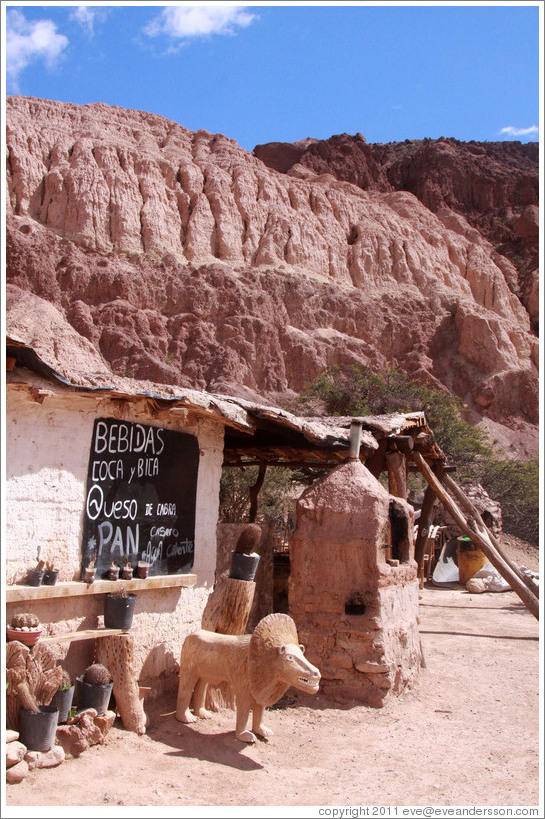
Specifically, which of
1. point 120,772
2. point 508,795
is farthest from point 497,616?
point 120,772

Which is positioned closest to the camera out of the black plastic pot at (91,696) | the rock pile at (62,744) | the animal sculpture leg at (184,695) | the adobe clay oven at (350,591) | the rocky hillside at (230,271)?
the rock pile at (62,744)

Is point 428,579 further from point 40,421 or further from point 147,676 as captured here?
point 40,421

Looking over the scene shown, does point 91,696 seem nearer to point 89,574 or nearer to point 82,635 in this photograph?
point 82,635

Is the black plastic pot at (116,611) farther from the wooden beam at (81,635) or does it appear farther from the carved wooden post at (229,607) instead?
the carved wooden post at (229,607)

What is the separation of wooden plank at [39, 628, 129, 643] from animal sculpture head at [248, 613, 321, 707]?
111 centimetres

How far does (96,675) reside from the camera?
16.1 ft

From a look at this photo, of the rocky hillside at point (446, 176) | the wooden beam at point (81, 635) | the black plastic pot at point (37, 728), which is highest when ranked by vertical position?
the rocky hillside at point (446, 176)

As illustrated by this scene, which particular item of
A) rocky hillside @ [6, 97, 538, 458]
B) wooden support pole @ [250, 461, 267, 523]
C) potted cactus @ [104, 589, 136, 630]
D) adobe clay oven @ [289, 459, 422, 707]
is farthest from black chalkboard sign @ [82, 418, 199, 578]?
rocky hillside @ [6, 97, 538, 458]

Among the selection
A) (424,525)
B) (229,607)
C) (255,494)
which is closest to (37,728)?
(229,607)

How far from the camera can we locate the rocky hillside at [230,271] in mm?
36906

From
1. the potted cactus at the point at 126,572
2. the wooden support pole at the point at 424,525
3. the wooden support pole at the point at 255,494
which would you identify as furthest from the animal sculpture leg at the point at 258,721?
the wooden support pole at the point at 424,525

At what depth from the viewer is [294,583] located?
265 inches

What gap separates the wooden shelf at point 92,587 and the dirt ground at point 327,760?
99 centimetres

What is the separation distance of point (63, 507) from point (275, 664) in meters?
1.96
